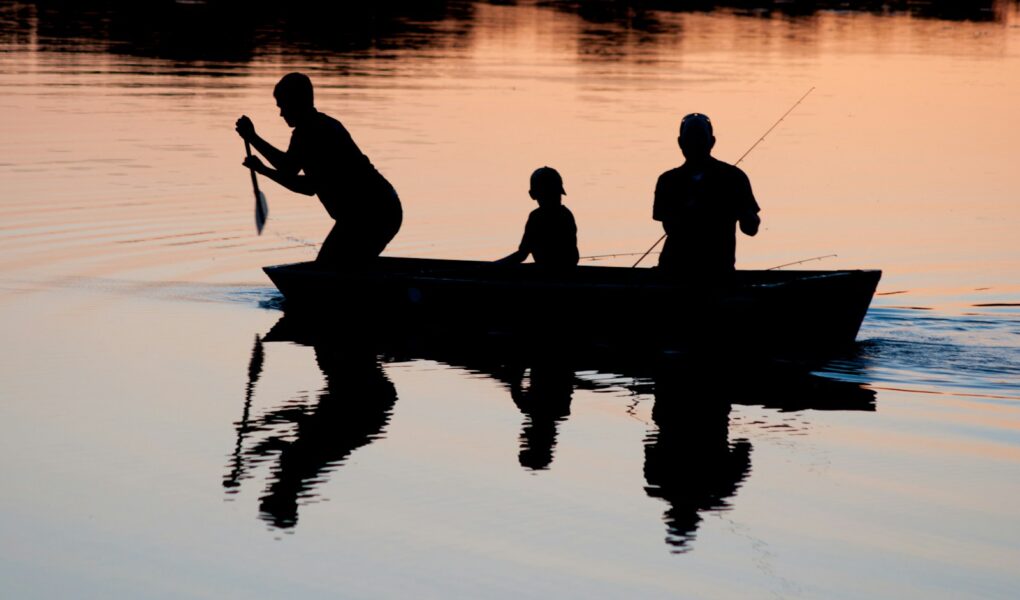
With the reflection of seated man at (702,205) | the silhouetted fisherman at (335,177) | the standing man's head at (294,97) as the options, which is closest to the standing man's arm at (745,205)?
the reflection of seated man at (702,205)

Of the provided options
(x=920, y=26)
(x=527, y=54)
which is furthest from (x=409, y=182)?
(x=920, y=26)

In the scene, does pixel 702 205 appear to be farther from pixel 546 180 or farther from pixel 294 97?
pixel 294 97

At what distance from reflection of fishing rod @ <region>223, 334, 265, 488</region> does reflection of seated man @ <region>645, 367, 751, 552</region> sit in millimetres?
1971

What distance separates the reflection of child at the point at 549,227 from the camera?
38.6 ft

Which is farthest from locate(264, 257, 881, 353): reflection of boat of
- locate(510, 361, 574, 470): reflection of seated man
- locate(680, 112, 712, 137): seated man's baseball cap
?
locate(680, 112, 712, 137): seated man's baseball cap

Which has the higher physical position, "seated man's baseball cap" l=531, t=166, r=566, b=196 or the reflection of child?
"seated man's baseball cap" l=531, t=166, r=566, b=196

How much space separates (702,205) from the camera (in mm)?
11000

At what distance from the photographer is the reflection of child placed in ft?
38.6

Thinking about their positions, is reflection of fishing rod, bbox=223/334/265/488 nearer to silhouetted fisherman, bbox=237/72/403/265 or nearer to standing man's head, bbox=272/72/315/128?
silhouetted fisherman, bbox=237/72/403/265

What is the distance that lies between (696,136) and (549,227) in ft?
5.55

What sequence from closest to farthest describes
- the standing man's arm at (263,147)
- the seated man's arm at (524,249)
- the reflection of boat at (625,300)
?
the reflection of boat at (625,300) → the standing man's arm at (263,147) → the seated man's arm at (524,249)

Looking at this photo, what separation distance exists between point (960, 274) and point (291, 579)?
29.1ft

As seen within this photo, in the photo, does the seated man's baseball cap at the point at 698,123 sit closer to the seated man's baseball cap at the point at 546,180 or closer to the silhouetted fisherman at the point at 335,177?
the seated man's baseball cap at the point at 546,180

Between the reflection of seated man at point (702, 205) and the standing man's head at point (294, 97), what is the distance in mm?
2567
